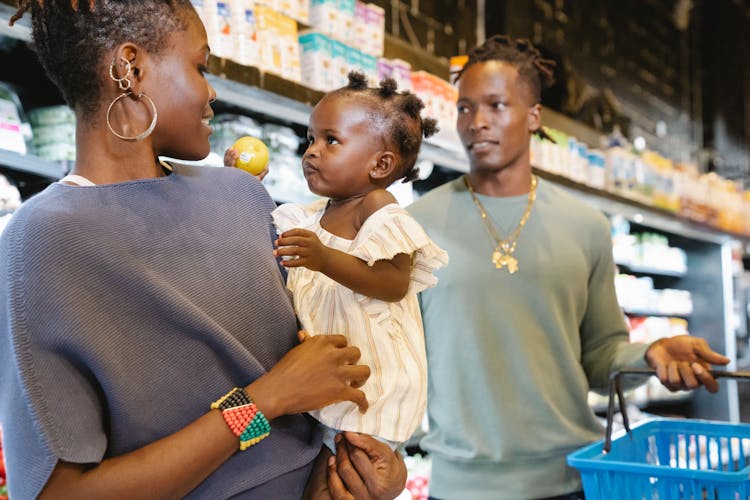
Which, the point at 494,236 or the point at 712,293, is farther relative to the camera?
the point at 712,293

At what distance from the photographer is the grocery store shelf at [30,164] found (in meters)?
1.92

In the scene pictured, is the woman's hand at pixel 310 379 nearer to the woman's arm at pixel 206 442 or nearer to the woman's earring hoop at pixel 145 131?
the woman's arm at pixel 206 442

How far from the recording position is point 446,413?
2293mm

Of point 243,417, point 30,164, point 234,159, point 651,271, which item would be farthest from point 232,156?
point 651,271

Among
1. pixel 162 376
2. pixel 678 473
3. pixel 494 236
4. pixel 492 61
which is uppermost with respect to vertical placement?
pixel 492 61

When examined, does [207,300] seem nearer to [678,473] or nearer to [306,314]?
[306,314]

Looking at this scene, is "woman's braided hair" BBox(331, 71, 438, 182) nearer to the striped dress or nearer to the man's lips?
the striped dress

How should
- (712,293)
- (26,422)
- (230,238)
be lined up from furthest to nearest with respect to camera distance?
(712,293), (230,238), (26,422)

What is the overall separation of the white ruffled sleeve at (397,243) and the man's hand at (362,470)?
312mm

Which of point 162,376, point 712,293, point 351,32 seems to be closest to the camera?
point 162,376

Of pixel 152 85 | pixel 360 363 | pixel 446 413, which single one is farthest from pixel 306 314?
pixel 446 413

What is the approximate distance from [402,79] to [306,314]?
72.5 inches

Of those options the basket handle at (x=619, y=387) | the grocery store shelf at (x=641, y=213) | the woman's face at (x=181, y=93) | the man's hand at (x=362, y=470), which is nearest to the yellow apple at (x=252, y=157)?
the woman's face at (x=181, y=93)

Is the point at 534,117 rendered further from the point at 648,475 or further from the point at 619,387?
the point at 648,475
